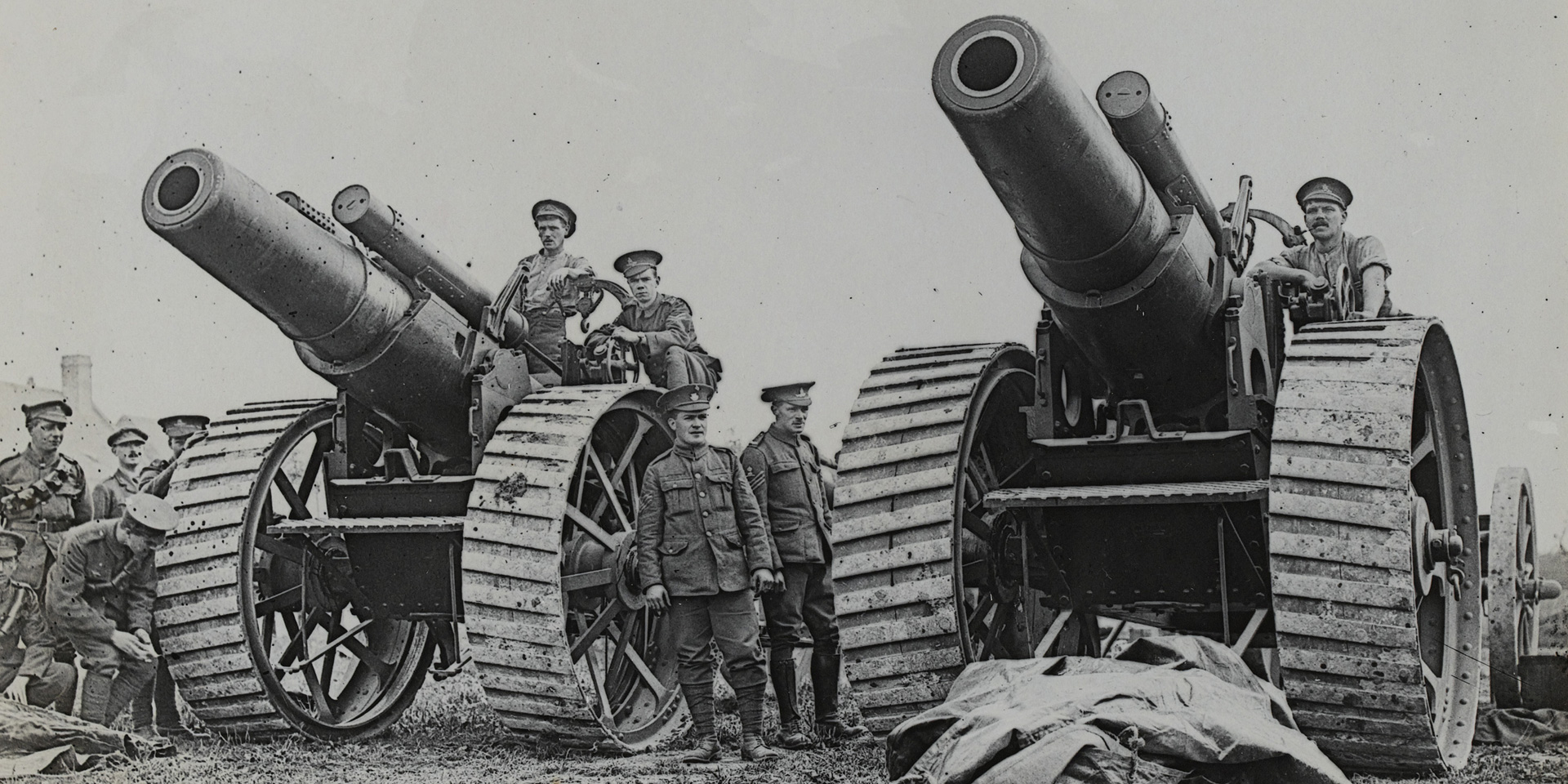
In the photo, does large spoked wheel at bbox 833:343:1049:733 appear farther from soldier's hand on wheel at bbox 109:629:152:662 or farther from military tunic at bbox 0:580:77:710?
military tunic at bbox 0:580:77:710

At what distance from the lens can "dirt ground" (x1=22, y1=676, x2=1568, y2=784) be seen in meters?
5.88

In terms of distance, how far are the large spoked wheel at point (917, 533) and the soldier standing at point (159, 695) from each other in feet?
11.7

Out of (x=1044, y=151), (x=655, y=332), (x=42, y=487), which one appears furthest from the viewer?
(x=655, y=332)

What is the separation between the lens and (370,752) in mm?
7195

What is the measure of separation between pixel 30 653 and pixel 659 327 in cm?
372

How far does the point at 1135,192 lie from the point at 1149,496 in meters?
1.15

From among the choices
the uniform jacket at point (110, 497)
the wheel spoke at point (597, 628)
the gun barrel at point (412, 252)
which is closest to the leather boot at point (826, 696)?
the wheel spoke at point (597, 628)

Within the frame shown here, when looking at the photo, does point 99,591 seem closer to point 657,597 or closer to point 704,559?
point 657,597

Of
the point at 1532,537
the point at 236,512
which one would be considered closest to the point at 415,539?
the point at 236,512

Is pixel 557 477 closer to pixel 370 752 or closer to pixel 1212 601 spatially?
pixel 370 752

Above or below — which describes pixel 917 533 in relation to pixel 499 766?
above

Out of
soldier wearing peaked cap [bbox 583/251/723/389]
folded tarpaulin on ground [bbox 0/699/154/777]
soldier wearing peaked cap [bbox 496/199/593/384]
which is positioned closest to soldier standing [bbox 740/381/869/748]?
soldier wearing peaked cap [bbox 583/251/723/389]

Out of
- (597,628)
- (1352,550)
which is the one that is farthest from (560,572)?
(1352,550)

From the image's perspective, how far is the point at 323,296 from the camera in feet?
22.2
